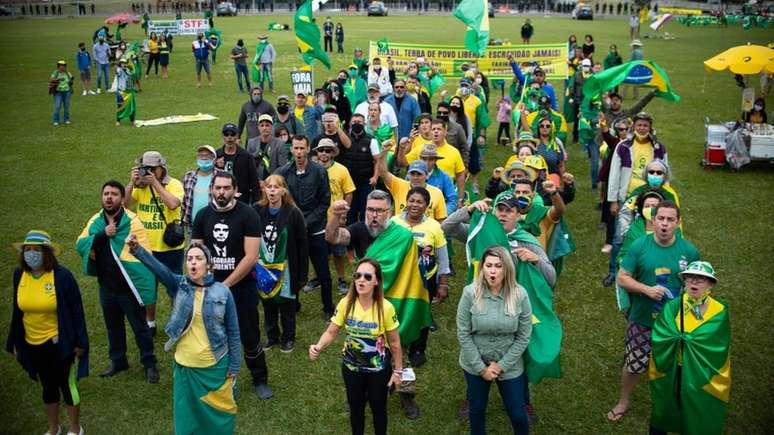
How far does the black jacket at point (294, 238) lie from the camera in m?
6.59

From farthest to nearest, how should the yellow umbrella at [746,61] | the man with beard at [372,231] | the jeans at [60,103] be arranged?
the jeans at [60,103] → the yellow umbrella at [746,61] → the man with beard at [372,231]

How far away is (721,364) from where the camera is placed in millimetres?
4898

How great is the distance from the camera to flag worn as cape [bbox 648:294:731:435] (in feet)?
16.0

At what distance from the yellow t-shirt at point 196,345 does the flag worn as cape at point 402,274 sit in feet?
5.26

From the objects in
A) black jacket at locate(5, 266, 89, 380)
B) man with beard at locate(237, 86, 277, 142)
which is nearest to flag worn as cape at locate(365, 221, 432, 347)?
black jacket at locate(5, 266, 89, 380)

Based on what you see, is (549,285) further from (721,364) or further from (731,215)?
(731,215)

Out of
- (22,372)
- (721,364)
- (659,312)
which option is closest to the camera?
(721,364)

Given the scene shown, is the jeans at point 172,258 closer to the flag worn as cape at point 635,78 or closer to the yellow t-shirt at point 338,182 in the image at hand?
the yellow t-shirt at point 338,182

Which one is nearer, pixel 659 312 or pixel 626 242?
pixel 659 312

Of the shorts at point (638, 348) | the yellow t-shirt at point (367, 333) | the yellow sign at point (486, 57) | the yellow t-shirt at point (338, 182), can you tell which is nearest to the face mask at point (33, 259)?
the yellow t-shirt at point (367, 333)

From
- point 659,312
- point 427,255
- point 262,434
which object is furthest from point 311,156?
point 659,312

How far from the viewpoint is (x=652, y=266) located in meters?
5.55

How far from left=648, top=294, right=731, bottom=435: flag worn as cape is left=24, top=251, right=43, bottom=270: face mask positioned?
15.9 ft

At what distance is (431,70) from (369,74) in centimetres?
177
